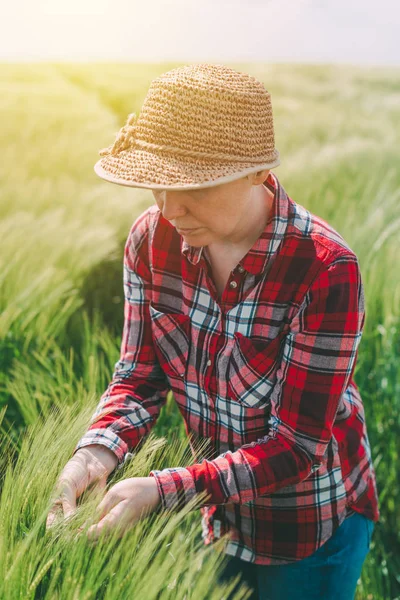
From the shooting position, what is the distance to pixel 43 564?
678 mm

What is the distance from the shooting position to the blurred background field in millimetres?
1521

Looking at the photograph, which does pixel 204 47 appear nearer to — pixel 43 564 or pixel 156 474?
pixel 156 474

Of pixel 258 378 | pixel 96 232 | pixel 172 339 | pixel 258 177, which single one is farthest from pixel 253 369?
pixel 96 232

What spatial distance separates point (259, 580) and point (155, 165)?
666 millimetres

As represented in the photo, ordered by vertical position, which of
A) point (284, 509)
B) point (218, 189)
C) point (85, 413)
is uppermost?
point (218, 189)

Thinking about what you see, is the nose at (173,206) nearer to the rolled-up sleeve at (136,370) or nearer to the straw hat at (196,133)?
the straw hat at (196,133)

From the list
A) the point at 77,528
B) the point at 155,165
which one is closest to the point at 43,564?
the point at 77,528

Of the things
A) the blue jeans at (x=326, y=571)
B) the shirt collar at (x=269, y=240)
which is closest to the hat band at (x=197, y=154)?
the shirt collar at (x=269, y=240)

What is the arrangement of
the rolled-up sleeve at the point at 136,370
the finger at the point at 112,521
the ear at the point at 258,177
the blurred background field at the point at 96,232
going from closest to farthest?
the finger at the point at 112,521, the ear at the point at 258,177, the rolled-up sleeve at the point at 136,370, the blurred background field at the point at 96,232

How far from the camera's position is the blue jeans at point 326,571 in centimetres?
104

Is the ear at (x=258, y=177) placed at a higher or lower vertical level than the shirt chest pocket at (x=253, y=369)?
higher

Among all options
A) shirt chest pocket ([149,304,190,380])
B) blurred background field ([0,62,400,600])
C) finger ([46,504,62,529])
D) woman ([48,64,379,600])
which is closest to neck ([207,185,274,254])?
woman ([48,64,379,600])

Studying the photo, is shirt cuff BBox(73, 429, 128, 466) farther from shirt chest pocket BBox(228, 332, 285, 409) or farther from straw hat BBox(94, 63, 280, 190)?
straw hat BBox(94, 63, 280, 190)

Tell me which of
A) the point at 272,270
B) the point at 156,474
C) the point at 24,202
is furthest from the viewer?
the point at 24,202
